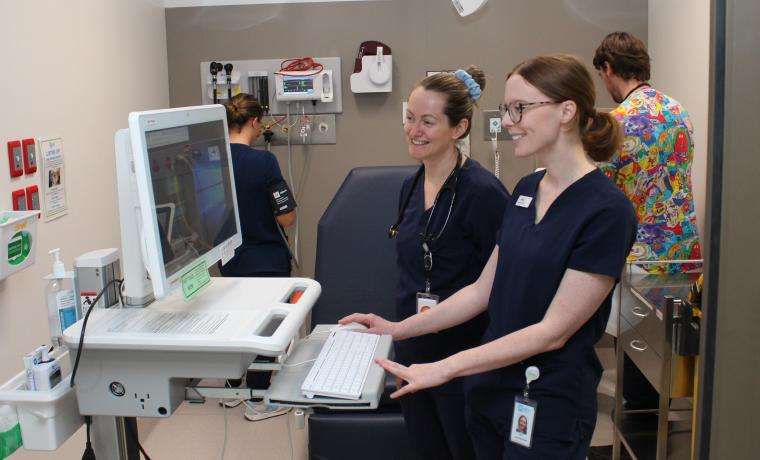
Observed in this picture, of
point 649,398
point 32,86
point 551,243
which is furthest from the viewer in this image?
point 649,398

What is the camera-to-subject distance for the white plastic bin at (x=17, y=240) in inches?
93.4

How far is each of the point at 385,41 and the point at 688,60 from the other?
147 cm

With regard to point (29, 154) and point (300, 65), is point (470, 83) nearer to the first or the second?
point (29, 154)

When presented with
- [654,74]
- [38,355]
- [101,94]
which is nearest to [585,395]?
[38,355]

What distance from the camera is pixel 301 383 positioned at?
176cm

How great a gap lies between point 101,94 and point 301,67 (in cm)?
108

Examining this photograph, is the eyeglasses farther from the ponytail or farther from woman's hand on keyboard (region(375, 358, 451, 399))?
woman's hand on keyboard (region(375, 358, 451, 399))

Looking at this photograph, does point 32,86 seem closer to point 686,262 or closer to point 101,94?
point 101,94

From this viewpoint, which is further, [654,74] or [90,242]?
[654,74]

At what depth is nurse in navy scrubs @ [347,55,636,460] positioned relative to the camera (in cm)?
159

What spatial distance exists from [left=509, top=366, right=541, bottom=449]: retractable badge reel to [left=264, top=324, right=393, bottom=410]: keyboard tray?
0.97 feet

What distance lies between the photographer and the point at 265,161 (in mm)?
3242

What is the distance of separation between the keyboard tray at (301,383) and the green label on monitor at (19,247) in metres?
1.04

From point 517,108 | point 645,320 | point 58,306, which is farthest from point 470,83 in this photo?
point 58,306
